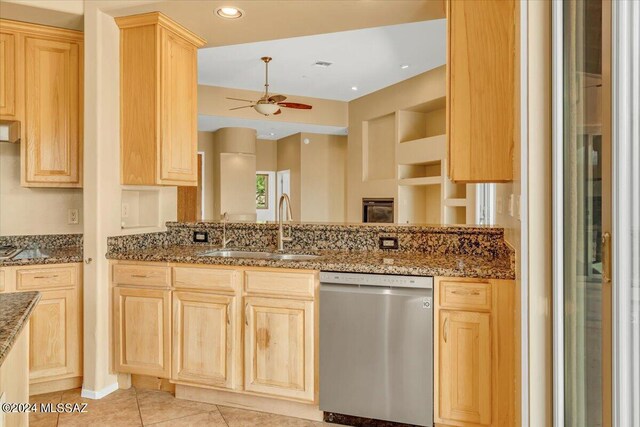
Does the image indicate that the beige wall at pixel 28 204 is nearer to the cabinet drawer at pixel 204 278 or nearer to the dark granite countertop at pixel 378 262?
the dark granite countertop at pixel 378 262

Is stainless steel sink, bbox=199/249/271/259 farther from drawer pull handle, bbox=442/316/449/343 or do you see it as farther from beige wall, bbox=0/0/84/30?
beige wall, bbox=0/0/84/30

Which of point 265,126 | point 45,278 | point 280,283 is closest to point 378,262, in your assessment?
point 280,283

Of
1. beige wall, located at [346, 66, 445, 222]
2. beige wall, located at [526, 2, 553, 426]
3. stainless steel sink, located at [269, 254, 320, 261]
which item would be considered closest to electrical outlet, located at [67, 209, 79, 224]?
stainless steel sink, located at [269, 254, 320, 261]

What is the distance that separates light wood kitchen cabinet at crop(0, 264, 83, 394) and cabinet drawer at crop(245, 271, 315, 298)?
4.04ft

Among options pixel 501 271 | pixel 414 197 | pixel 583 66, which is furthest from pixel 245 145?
pixel 583 66

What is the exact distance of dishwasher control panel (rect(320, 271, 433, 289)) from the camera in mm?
2297

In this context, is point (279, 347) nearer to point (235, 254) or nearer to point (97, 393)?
point (235, 254)

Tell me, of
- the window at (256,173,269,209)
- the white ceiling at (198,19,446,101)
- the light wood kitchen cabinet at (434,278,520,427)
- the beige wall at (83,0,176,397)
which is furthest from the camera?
the window at (256,173,269,209)

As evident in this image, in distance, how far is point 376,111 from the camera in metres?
7.42

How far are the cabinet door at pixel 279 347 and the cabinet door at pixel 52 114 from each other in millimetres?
1686

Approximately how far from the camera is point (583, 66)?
1.29 meters

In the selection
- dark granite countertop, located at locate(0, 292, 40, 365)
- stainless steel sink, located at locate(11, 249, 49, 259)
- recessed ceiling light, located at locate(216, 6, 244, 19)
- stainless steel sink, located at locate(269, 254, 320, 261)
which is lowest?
stainless steel sink, located at locate(269, 254, 320, 261)

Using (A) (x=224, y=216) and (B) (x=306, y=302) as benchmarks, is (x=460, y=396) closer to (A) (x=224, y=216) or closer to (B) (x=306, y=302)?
(B) (x=306, y=302)

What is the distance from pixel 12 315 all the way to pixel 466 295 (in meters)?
1.87
